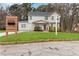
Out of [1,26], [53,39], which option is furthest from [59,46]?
[1,26]

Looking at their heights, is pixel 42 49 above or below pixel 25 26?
below

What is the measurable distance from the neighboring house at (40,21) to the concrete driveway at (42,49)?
0.26m

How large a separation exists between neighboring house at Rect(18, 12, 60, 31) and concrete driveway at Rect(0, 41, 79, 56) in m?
0.26

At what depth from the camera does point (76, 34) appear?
1284 cm

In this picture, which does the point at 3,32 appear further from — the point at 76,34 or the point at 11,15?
the point at 76,34

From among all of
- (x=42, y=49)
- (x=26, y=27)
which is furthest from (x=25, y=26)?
(x=42, y=49)

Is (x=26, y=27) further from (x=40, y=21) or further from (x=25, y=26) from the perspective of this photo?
(x=40, y=21)

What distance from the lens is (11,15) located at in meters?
12.8

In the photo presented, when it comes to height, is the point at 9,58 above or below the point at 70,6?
below

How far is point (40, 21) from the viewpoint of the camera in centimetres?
1276

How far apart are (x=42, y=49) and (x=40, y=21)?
0.43m

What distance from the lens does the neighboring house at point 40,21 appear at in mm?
12734

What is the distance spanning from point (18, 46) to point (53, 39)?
1.81ft

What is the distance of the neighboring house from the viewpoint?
501 inches
